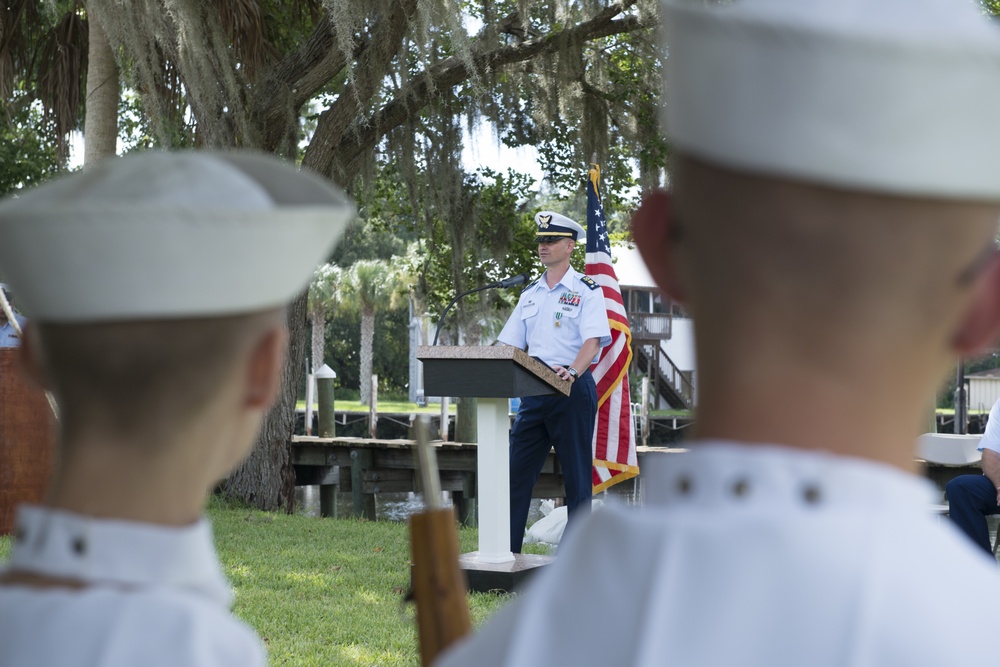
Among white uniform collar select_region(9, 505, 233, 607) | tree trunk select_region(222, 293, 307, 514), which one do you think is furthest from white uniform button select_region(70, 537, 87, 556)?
tree trunk select_region(222, 293, 307, 514)

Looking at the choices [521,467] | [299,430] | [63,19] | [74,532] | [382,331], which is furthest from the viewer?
[382,331]

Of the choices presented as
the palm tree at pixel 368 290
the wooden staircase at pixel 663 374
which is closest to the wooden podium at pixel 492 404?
the wooden staircase at pixel 663 374

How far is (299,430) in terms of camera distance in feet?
86.6

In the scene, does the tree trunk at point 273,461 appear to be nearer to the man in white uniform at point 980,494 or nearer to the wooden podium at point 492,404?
the wooden podium at point 492,404

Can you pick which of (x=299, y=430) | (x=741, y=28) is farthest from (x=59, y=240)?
(x=299, y=430)

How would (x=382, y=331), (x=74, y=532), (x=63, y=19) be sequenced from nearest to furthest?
(x=74, y=532) < (x=63, y=19) < (x=382, y=331)

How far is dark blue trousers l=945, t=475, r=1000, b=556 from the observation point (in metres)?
5.87

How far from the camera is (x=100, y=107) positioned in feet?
24.2

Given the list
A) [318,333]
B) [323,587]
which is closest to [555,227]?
[323,587]

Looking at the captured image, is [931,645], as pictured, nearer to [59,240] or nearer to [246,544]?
[59,240]

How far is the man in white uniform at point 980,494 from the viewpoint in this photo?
228 inches

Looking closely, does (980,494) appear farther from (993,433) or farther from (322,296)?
(322,296)

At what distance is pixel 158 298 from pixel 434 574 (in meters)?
0.32

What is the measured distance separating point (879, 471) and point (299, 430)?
26298 millimetres
